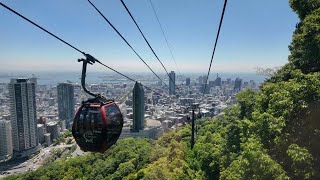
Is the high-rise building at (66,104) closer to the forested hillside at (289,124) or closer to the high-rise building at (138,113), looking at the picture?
the high-rise building at (138,113)

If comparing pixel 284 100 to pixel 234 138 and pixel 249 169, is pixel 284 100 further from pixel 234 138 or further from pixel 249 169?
pixel 234 138

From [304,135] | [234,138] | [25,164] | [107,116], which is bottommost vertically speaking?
[25,164]

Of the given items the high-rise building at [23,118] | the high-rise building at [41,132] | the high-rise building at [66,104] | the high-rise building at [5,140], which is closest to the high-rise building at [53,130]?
the high-rise building at [41,132]

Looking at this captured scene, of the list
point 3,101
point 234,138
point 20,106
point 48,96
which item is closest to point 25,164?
point 20,106

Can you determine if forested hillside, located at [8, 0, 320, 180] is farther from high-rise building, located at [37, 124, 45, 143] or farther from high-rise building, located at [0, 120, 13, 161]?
high-rise building, located at [37, 124, 45, 143]

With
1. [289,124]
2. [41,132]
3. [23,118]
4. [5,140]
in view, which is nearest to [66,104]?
[41,132]

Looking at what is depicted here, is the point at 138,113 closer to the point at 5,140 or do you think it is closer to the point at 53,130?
the point at 53,130

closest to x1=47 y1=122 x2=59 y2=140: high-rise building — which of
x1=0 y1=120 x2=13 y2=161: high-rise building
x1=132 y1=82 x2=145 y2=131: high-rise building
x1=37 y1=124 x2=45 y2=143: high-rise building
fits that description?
x1=37 y1=124 x2=45 y2=143: high-rise building
